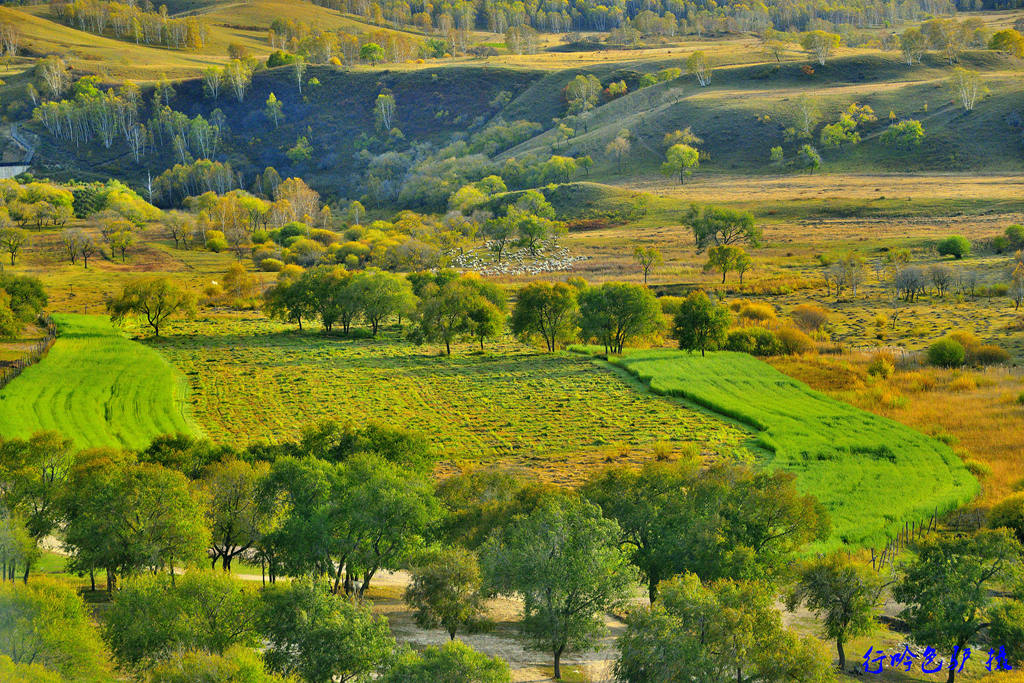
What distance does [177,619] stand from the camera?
117 ft

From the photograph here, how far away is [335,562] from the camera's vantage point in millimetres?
50969

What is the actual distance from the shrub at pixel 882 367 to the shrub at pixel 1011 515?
115 ft

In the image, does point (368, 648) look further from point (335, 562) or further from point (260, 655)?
point (335, 562)

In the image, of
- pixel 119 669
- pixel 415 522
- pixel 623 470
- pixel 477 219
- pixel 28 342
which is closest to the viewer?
pixel 119 669

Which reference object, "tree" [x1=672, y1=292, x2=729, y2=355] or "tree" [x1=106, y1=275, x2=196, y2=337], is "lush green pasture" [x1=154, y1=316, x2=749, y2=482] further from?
"tree" [x1=672, y1=292, x2=729, y2=355]

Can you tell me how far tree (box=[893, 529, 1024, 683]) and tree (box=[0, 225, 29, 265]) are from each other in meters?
144

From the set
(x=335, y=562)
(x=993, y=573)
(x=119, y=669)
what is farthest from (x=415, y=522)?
(x=993, y=573)

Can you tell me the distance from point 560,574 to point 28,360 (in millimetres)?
67291

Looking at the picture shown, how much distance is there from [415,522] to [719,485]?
15.3 meters

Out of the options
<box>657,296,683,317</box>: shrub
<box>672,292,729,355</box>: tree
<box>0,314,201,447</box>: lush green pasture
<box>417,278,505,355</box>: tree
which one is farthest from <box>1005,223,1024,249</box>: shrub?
<box>0,314,201,447</box>: lush green pasture

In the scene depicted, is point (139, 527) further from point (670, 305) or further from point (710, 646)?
point (670, 305)

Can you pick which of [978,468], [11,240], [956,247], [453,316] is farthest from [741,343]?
[11,240]

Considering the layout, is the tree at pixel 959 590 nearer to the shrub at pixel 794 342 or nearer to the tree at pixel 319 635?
the tree at pixel 319 635

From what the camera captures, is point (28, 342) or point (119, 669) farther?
point (28, 342)
